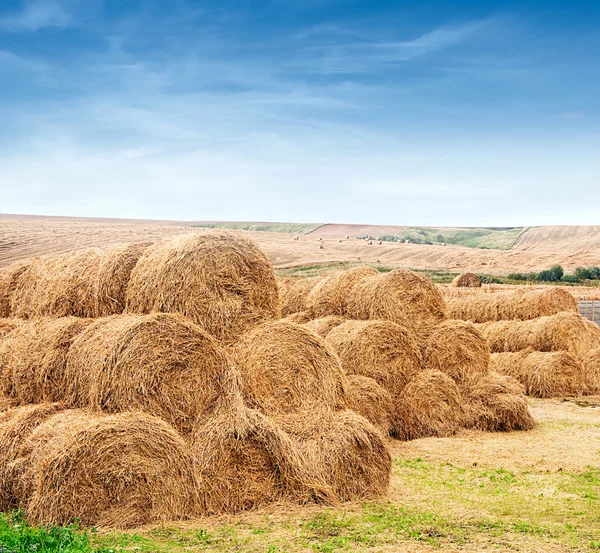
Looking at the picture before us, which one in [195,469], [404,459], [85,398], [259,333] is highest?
[259,333]

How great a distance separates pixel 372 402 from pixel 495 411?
265cm

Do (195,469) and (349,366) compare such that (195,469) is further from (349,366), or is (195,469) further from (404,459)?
(349,366)

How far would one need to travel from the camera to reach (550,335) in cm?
1803

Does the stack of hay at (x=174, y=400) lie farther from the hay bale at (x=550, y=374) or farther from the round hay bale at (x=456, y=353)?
the hay bale at (x=550, y=374)

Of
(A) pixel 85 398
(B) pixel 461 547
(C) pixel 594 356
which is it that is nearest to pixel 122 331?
(A) pixel 85 398

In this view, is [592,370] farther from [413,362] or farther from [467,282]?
[467,282]

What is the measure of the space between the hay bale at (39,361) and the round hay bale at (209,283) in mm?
964

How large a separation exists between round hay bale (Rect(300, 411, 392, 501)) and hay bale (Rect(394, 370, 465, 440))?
3424 millimetres

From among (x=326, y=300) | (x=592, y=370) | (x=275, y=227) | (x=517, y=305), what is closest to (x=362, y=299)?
(x=326, y=300)

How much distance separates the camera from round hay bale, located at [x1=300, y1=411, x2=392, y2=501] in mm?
8422

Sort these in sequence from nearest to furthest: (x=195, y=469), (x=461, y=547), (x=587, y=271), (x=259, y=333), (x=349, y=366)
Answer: (x=461, y=547) → (x=195, y=469) → (x=259, y=333) → (x=349, y=366) → (x=587, y=271)

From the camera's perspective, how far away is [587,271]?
55.3 metres

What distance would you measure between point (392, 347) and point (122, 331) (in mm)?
5741

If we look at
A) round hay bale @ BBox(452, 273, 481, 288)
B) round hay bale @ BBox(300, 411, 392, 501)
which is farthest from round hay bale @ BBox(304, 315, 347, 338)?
round hay bale @ BBox(452, 273, 481, 288)
